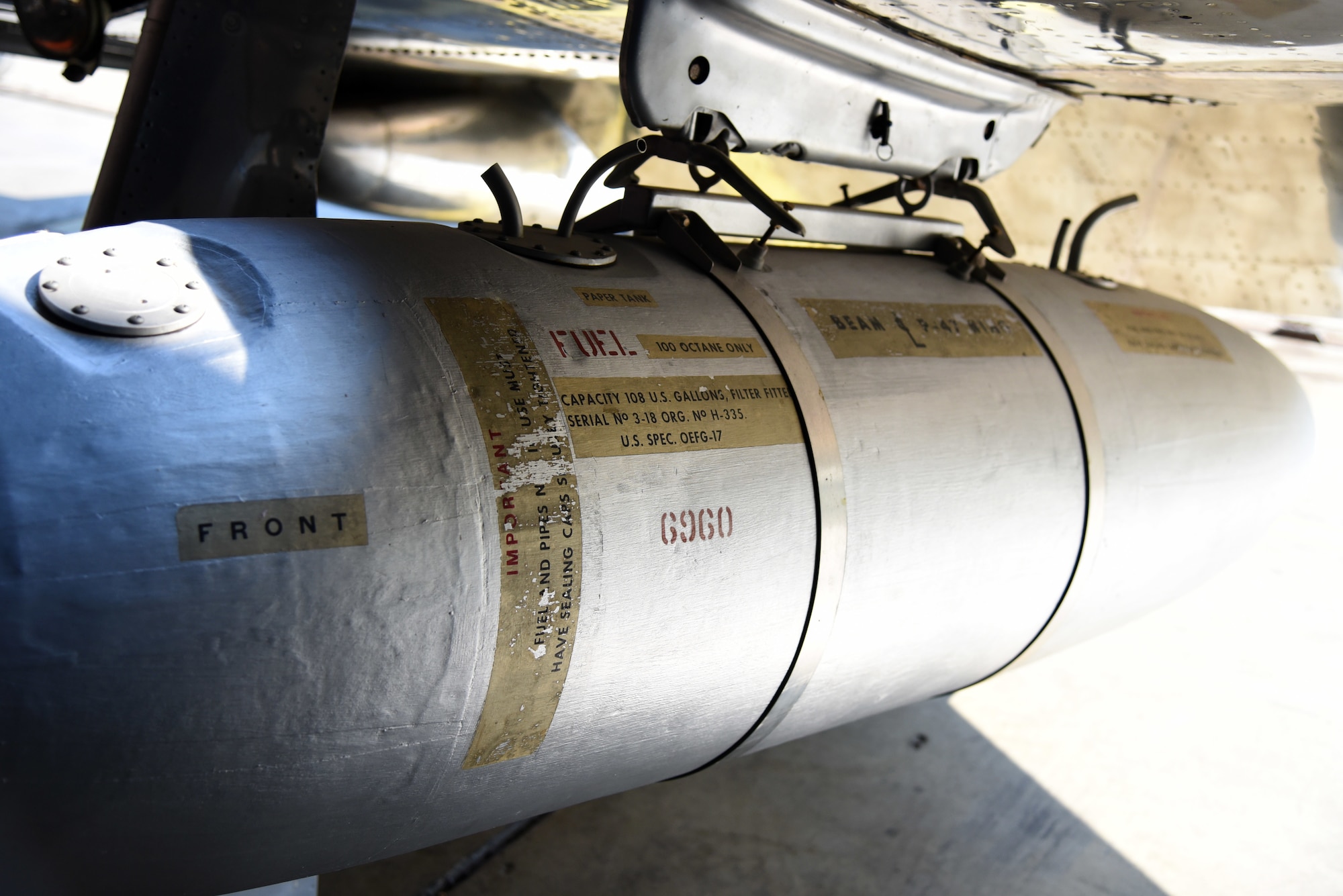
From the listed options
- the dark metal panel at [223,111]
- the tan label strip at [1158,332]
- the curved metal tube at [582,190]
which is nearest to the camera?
the curved metal tube at [582,190]

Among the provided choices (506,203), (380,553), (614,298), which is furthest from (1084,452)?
(380,553)

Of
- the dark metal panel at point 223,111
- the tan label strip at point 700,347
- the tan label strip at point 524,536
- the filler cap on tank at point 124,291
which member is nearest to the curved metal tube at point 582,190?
the tan label strip at point 700,347

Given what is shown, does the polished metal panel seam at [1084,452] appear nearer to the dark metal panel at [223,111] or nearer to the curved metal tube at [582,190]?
the curved metal tube at [582,190]

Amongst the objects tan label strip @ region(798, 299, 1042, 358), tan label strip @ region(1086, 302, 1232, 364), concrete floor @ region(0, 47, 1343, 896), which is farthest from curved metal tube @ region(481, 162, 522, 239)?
tan label strip @ region(1086, 302, 1232, 364)

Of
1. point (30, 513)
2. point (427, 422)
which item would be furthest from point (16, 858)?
point (427, 422)

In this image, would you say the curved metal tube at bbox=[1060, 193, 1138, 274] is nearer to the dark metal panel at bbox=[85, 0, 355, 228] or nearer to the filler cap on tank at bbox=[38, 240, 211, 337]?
the dark metal panel at bbox=[85, 0, 355, 228]

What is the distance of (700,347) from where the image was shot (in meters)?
1.47

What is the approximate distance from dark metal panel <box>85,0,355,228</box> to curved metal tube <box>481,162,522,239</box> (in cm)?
67

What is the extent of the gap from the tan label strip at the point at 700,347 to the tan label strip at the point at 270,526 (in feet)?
1.68

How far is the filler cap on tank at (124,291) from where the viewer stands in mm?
1053

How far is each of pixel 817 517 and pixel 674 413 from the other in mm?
287

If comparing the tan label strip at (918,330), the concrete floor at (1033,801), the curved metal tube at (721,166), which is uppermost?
the curved metal tube at (721,166)

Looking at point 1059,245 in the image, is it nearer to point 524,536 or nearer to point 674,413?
point 674,413

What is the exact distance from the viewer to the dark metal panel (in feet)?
6.08
